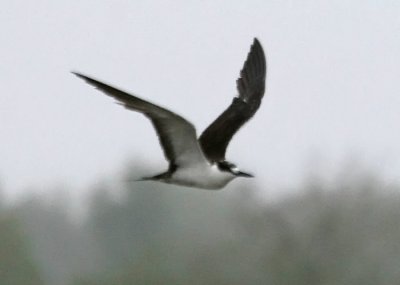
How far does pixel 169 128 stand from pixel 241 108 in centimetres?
136

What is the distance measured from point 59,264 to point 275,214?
1.95m

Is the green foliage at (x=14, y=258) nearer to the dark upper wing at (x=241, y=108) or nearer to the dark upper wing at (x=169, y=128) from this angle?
Result: the dark upper wing at (x=241, y=108)

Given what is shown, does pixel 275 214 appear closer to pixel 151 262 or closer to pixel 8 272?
pixel 151 262

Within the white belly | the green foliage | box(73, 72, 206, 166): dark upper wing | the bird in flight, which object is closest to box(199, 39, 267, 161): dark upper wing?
the bird in flight

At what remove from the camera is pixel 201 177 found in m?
6.51

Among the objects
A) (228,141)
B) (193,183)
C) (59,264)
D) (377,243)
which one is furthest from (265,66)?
(59,264)

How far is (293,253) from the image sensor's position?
34.6 ft

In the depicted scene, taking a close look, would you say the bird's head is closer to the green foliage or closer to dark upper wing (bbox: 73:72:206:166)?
dark upper wing (bbox: 73:72:206:166)

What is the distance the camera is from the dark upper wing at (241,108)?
708 cm

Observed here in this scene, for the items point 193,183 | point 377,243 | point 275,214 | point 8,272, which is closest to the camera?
point 193,183

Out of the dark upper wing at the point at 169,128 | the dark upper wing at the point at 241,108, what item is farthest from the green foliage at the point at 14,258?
the dark upper wing at the point at 169,128

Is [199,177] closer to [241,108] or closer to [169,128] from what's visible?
[169,128]

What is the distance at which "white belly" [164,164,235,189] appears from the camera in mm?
6468

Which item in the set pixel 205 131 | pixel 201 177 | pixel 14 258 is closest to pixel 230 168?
pixel 201 177
